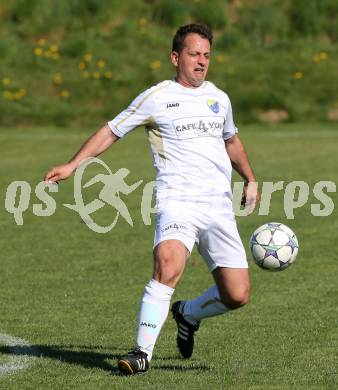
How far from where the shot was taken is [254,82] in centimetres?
2953

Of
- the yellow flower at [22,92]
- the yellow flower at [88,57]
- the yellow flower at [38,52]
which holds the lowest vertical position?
the yellow flower at [22,92]

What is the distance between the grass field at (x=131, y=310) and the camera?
26.2 feet

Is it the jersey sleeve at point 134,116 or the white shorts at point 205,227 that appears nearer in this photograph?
the white shorts at point 205,227

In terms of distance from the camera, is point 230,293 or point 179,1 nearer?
point 230,293

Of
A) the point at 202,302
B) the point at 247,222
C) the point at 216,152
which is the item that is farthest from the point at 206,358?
the point at 247,222

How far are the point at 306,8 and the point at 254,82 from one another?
4.46 m

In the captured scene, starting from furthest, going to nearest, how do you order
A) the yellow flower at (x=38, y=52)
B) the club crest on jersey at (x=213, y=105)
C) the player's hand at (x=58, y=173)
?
the yellow flower at (x=38, y=52)
the club crest on jersey at (x=213, y=105)
the player's hand at (x=58, y=173)

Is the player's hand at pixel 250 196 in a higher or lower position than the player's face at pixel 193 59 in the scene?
lower

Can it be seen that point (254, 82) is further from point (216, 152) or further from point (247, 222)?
point (216, 152)

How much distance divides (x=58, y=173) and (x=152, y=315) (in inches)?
45.8

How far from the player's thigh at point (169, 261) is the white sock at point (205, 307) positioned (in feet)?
2.25

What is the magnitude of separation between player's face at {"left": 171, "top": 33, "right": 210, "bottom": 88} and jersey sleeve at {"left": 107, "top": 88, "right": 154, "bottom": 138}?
316 millimetres

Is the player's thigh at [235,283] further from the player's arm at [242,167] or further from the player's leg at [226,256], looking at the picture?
the player's arm at [242,167]

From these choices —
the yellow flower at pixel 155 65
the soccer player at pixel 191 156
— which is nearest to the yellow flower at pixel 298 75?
the yellow flower at pixel 155 65
